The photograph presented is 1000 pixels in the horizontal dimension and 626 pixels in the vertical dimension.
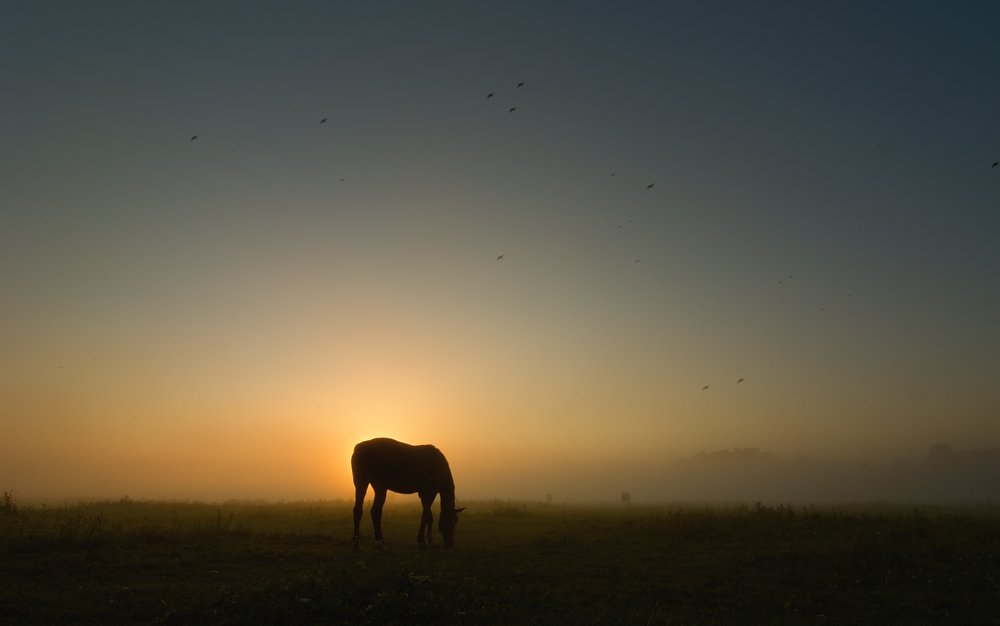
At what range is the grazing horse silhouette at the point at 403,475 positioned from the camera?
821 inches

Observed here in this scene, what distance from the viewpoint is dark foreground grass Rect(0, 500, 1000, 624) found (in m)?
11.3

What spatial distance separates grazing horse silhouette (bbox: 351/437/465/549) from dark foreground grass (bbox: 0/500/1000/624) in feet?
4.20

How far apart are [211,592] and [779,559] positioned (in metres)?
14.3

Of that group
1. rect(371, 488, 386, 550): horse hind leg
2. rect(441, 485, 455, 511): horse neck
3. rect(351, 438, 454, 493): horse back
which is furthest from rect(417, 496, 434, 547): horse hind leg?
rect(371, 488, 386, 550): horse hind leg

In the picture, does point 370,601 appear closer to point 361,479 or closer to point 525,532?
point 361,479

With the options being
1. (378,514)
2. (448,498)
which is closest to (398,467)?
(378,514)

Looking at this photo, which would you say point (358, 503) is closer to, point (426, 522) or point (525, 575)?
point (426, 522)

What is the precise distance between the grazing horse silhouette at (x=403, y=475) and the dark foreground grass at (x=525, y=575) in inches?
50.4

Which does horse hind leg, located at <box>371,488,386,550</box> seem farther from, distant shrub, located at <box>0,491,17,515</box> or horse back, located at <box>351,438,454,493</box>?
distant shrub, located at <box>0,491,17,515</box>

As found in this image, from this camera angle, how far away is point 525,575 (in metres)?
15.2

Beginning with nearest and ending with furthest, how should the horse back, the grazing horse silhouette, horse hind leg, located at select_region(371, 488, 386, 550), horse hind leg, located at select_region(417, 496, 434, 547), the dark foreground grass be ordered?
the dark foreground grass
horse hind leg, located at select_region(371, 488, 386, 550)
horse hind leg, located at select_region(417, 496, 434, 547)
the grazing horse silhouette
the horse back

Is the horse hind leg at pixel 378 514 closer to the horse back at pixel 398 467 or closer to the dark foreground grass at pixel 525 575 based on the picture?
the horse back at pixel 398 467

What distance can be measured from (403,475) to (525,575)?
25.5ft

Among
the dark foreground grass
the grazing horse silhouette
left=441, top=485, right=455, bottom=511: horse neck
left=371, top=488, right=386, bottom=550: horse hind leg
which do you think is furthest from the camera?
left=441, top=485, right=455, bottom=511: horse neck
